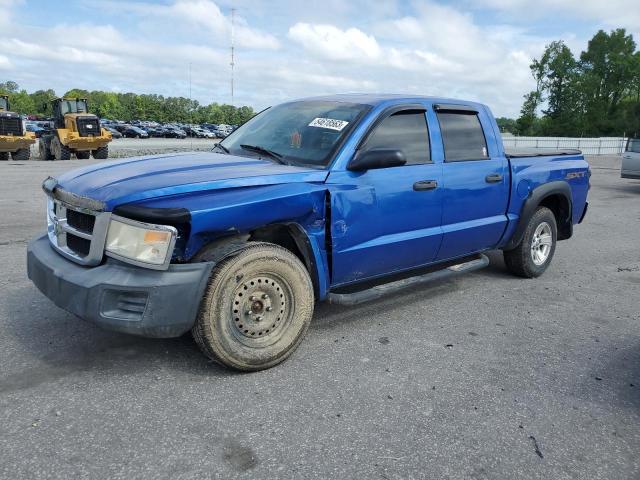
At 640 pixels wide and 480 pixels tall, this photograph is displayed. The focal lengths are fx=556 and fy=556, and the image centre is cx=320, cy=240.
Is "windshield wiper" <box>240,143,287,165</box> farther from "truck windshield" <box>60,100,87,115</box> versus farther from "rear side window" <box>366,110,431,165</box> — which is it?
"truck windshield" <box>60,100,87,115</box>

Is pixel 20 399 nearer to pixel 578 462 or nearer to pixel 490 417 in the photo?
pixel 490 417

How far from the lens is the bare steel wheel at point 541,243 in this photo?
5828 millimetres

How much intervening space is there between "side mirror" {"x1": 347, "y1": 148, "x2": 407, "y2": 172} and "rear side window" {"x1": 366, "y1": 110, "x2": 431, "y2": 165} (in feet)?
0.87

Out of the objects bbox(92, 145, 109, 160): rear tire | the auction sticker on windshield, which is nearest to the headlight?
the auction sticker on windshield

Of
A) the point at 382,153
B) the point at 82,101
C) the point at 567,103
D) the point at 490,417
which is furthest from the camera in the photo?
the point at 567,103

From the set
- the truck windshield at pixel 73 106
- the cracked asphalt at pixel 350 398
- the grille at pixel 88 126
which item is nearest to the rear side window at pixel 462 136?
the cracked asphalt at pixel 350 398

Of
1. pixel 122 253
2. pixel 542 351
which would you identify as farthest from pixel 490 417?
pixel 122 253

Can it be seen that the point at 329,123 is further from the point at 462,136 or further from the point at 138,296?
the point at 138,296

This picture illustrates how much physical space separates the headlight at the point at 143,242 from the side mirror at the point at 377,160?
1391mm

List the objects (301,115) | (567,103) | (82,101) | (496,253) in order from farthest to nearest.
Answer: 1. (567,103)
2. (82,101)
3. (496,253)
4. (301,115)

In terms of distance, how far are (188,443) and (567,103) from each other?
90.1m

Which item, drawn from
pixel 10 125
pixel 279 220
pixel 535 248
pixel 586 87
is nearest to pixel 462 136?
pixel 535 248

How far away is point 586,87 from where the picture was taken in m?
79.8

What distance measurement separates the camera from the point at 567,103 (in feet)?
269
